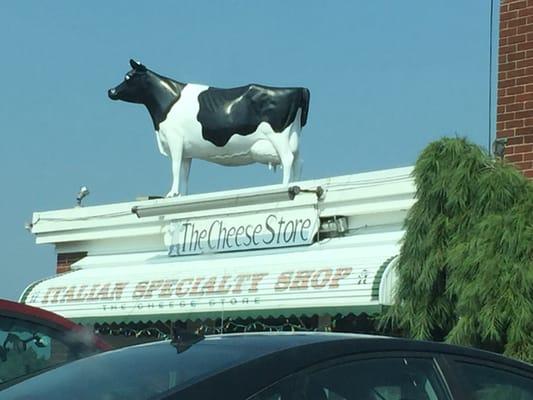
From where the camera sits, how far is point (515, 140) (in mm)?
11836

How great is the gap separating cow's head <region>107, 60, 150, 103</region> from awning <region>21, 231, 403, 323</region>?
2322 mm

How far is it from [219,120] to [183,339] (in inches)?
462

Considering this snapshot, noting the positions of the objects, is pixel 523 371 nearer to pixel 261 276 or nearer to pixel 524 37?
pixel 524 37

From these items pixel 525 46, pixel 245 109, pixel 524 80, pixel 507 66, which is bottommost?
pixel 524 80

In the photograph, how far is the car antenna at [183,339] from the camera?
442 cm

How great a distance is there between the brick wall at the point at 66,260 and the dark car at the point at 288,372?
1319 cm

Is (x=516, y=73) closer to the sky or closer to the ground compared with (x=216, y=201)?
closer to the sky

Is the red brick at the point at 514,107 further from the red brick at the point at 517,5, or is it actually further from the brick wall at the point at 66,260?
the brick wall at the point at 66,260

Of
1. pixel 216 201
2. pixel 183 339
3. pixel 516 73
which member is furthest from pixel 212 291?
pixel 183 339

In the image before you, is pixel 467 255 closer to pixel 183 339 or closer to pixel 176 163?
pixel 183 339

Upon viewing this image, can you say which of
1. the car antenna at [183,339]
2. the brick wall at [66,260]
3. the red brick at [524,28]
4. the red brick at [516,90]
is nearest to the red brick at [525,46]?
the red brick at [524,28]

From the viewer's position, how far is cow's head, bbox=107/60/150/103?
17.0 metres

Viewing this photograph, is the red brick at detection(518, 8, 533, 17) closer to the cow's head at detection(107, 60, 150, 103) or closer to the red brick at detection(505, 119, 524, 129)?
the red brick at detection(505, 119, 524, 129)

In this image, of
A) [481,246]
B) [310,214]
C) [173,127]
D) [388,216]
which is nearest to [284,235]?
[310,214]
